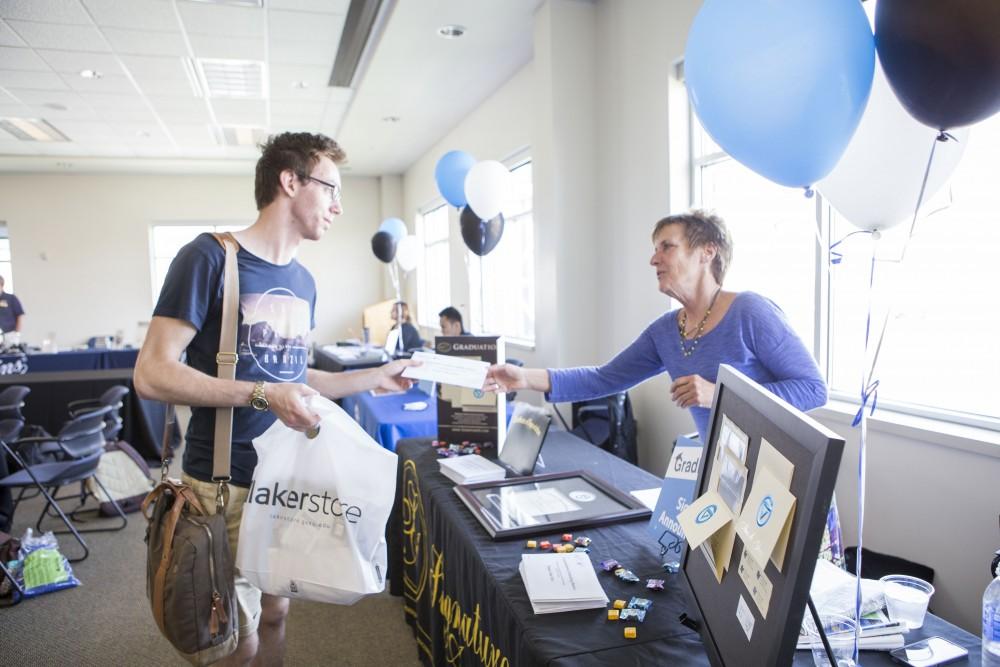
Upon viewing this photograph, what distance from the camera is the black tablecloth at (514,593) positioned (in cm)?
90

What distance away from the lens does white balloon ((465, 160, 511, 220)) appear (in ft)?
12.4

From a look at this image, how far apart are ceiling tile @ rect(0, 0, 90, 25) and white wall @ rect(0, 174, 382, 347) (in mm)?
5747

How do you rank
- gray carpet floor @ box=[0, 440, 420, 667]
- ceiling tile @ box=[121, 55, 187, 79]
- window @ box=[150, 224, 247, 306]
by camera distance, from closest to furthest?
gray carpet floor @ box=[0, 440, 420, 667] < ceiling tile @ box=[121, 55, 187, 79] < window @ box=[150, 224, 247, 306]

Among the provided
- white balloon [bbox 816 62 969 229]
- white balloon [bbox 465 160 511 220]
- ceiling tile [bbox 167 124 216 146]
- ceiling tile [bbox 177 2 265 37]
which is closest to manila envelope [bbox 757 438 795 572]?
white balloon [bbox 816 62 969 229]

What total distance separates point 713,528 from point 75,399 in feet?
18.2

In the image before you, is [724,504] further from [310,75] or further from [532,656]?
[310,75]

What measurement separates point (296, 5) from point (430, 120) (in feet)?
9.66

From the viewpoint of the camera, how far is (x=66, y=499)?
4.02 m

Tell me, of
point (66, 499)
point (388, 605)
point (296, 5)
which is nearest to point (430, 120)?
point (296, 5)

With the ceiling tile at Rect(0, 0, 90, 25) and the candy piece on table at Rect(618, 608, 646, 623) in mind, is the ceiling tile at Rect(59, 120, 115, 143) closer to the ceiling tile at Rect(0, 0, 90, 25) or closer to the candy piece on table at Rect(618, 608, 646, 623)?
the ceiling tile at Rect(0, 0, 90, 25)

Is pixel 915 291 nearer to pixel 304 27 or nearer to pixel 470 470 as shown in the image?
pixel 470 470

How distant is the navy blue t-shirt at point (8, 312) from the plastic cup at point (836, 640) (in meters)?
9.08

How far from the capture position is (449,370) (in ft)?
5.92

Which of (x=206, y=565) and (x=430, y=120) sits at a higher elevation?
(x=430, y=120)
